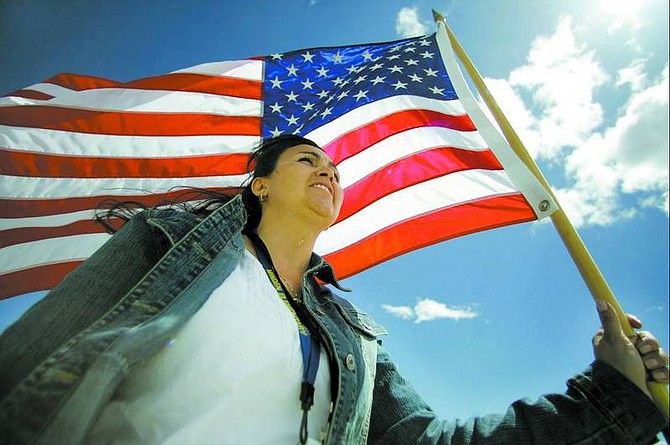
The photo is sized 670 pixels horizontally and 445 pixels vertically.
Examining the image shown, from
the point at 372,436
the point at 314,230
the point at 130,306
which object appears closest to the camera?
the point at 130,306

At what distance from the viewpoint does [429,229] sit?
462cm

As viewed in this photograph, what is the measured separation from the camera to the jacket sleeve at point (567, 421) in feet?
→ 6.70

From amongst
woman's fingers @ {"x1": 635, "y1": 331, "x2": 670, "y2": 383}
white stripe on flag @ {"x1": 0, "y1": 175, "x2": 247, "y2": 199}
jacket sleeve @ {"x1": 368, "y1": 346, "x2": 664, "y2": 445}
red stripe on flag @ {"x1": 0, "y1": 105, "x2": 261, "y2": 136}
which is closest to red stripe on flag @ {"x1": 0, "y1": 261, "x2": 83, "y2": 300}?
white stripe on flag @ {"x1": 0, "y1": 175, "x2": 247, "y2": 199}

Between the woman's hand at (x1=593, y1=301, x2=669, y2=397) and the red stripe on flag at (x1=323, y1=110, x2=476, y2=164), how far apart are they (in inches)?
121

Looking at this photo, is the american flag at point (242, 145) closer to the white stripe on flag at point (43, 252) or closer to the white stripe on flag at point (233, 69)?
the white stripe on flag at point (43, 252)

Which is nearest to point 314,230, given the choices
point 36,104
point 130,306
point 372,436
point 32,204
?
point 372,436

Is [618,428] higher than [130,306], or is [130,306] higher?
[130,306]

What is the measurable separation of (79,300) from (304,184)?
1.81m

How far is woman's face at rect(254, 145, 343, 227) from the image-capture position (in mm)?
3184

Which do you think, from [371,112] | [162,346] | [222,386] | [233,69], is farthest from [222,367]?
[233,69]

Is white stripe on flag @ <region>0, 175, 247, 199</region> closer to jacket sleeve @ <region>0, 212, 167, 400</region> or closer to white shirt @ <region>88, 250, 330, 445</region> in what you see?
jacket sleeve @ <region>0, 212, 167, 400</region>

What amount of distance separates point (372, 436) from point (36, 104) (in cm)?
483

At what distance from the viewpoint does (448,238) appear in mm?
4473

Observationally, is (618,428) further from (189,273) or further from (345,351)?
(189,273)
